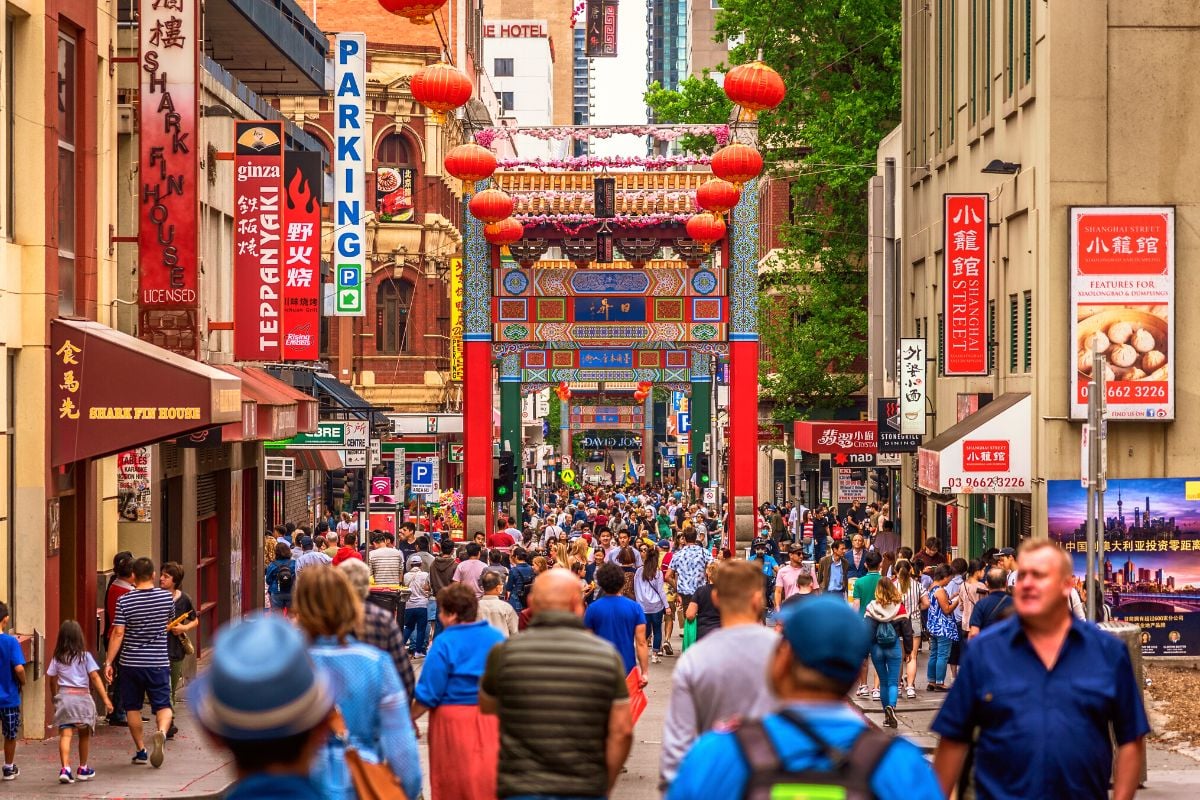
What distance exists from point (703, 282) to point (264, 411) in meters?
18.2

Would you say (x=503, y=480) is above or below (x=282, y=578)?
above

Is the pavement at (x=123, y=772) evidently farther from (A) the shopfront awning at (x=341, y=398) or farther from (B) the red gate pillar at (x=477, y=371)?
(B) the red gate pillar at (x=477, y=371)

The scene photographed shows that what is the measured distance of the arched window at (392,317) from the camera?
55656 mm

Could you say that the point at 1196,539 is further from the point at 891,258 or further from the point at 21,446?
the point at 891,258

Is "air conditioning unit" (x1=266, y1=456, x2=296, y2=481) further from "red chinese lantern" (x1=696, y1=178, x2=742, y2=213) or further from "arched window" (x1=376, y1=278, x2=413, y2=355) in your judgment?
"arched window" (x1=376, y1=278, x2=413, y2=355)

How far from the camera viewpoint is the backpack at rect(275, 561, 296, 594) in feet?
75.9

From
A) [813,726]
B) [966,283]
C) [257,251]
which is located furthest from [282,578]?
[813,726]

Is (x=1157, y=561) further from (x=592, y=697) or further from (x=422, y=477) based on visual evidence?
(x=422, y=477)

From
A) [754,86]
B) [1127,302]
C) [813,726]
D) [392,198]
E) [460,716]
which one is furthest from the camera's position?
[392,198]

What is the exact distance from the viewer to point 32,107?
661 inches

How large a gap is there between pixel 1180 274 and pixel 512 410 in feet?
87.0

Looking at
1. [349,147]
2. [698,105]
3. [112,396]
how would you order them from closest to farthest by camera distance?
[112,396], [349,147], [698,105]

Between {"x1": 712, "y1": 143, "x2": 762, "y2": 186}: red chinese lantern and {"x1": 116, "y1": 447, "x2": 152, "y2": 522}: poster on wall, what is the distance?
34.1 feet

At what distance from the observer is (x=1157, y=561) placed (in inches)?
872
